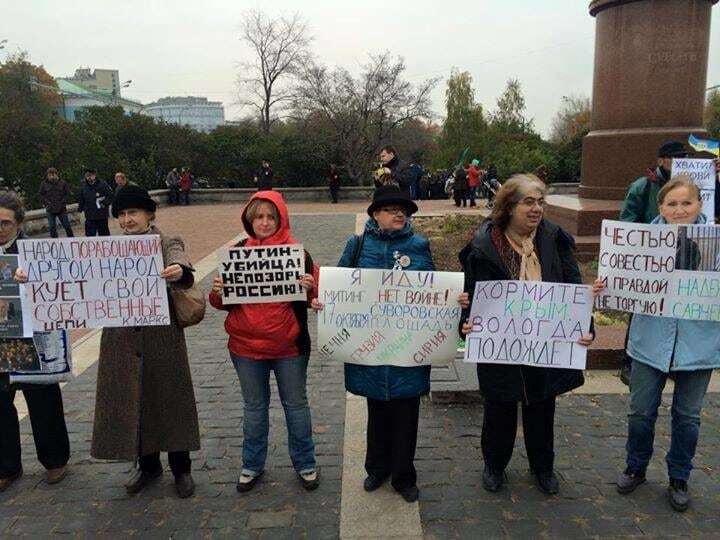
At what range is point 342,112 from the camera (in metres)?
30.3

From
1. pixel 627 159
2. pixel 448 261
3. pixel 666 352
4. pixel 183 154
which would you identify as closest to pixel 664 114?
pixel 627 159

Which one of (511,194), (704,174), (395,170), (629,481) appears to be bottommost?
(629,481)

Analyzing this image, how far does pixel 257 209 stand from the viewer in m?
3.47

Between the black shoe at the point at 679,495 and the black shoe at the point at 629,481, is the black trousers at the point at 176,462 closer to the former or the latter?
the black shoe at the point at 629,481

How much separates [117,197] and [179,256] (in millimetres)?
477

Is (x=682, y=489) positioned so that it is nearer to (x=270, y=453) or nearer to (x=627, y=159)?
(x=270, y=453)

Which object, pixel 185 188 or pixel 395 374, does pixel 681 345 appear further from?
pixel 185 188

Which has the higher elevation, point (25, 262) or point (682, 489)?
point (25, 262)

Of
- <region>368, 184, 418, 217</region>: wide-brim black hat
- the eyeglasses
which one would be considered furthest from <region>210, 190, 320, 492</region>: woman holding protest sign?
the eyeglasses

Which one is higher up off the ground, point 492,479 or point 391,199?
point 391,199

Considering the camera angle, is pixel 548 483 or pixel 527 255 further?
pixel 548 483

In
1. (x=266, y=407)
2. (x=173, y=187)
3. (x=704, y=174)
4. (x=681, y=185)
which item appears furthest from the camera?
(x=173, y=187)

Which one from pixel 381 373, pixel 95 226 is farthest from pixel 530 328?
pixel 95 226

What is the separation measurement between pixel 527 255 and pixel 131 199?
89.8 inches
